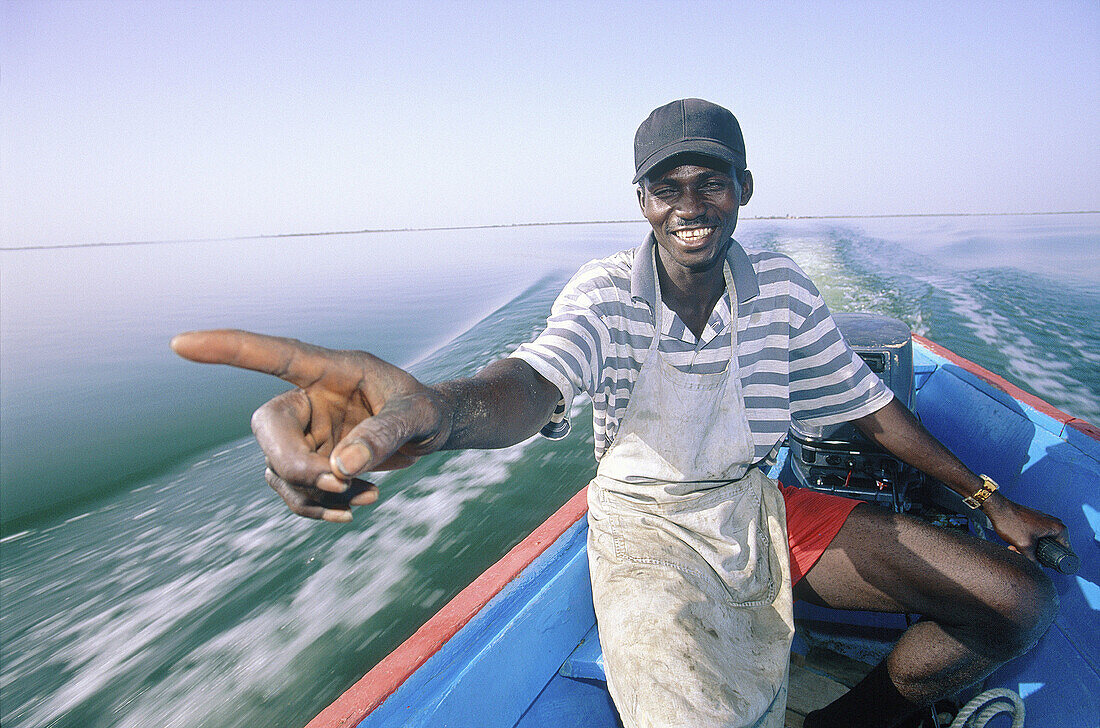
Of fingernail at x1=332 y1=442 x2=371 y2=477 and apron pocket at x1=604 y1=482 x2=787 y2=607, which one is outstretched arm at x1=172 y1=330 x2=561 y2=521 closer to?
fingernail at x1=332 y1=442 x2=371 y2=477

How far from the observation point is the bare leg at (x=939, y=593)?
148 centimetres

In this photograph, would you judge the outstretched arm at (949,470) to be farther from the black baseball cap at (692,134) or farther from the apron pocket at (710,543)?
the black baseball cap at (692,134)

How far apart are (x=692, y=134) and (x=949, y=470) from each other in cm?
133

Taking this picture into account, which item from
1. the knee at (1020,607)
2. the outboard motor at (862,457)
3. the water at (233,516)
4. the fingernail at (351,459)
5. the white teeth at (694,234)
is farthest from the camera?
the water at (233,516)

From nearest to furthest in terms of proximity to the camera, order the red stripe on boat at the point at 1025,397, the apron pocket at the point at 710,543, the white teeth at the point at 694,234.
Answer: the apron pocket at the point at 710,543 < the white teeth at the point at 694,234 < the red stripe on boat at the point at 1025,397

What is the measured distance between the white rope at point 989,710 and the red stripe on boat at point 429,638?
49.8 inches

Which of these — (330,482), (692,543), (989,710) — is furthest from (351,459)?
(989,710)

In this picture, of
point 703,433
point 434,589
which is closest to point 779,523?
point 703,433

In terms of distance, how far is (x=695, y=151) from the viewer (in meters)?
1.64

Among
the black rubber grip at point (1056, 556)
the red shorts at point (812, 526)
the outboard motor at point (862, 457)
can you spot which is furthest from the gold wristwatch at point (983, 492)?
the outboard motor at point (862, 457)

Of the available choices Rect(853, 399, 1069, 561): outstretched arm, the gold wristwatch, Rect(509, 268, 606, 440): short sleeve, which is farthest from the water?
the gold wristwatch

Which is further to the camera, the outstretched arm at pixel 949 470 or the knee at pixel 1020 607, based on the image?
the outstretched arm at pixel 949 470

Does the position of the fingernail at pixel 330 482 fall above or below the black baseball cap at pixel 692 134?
below

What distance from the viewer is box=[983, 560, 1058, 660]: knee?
146 centimetres
